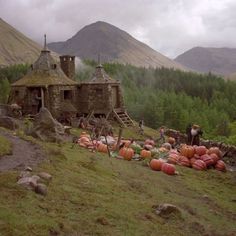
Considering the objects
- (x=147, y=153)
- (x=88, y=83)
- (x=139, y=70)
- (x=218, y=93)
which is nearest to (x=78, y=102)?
(x=88, y=83)

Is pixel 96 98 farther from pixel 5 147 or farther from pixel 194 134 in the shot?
pixel 5 147

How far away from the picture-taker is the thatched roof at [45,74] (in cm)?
5431

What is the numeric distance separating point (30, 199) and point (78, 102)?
141ft

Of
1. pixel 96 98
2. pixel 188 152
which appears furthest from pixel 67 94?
pixel 188 152

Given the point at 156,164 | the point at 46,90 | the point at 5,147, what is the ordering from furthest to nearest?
1. the point at 46,90
2. the point at 156,164
3. the point at 5,147

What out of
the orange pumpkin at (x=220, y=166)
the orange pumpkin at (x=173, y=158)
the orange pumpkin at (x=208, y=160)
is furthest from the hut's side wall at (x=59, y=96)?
the orange pumpkin at (x=220, y=166)

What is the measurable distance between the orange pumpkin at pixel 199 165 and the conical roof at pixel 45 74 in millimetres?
25317

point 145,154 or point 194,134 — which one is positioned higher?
point 194,134

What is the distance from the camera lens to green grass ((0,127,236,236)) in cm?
1451

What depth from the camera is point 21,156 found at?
23.0 metres

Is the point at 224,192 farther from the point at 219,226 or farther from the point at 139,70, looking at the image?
the point at 139,70

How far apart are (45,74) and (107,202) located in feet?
131

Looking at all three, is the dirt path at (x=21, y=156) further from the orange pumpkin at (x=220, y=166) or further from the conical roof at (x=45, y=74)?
the conical roof at (x=45, y=74)

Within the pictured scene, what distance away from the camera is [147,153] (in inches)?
1348
